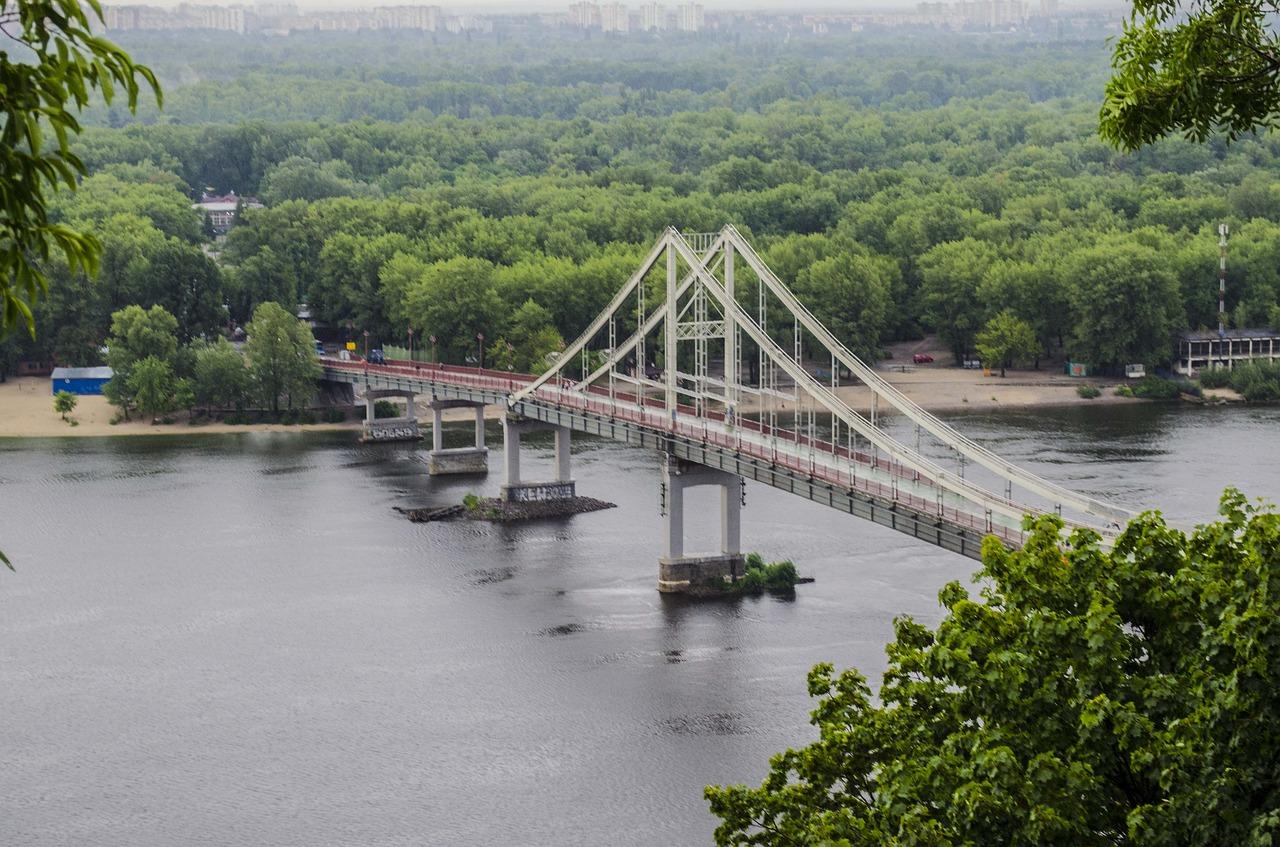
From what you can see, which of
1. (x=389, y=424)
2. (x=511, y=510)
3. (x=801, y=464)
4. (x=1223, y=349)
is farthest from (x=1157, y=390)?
(x=801, y=464)

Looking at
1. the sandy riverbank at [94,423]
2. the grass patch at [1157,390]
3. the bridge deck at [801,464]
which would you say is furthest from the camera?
the grass patch at [1157,390]

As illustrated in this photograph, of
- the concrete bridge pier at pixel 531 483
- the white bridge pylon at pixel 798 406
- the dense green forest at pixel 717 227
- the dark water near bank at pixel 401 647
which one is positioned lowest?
the dark water near bank at pixel 401 647

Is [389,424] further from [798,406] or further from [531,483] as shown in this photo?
[798,406]

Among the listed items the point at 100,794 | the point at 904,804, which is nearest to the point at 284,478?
the point at 100,794

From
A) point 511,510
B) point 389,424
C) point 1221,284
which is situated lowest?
point 511,510

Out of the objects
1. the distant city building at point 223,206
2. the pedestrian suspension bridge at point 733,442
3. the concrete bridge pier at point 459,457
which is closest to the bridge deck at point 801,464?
the pedestrian suspension bridge at point 733,442

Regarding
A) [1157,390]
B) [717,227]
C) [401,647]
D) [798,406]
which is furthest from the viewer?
[717,227]

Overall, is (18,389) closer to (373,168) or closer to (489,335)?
(489,335)

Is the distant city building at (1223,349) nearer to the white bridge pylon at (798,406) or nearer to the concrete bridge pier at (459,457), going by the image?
the white bridge pylon at (798,406)
